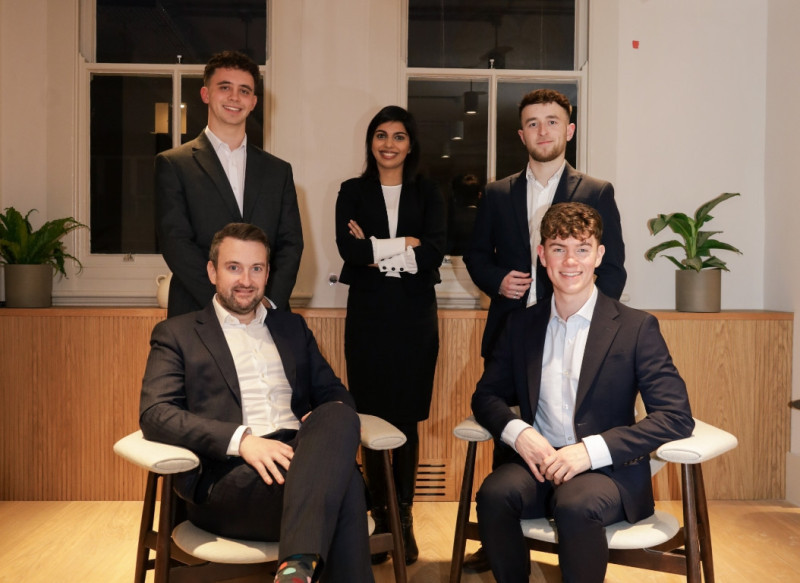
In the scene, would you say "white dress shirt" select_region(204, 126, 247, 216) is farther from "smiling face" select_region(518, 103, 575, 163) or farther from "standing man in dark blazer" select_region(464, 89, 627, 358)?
"smiling face" select_region(518, 103, 575, 163)

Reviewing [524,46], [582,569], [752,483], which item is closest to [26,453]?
[582,569]

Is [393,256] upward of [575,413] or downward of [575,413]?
upward

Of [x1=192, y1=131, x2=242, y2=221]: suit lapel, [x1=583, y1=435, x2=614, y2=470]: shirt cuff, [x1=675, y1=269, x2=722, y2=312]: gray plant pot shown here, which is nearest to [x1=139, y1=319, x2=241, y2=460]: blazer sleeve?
[x1=192, y1=131, x2=242, y2=221]: suit lapel

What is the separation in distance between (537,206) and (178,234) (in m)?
1.30

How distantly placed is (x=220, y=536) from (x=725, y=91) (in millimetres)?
3538

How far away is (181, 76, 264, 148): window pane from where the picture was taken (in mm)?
4266

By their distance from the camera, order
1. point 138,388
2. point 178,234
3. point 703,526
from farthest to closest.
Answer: point 138,388
point 178,234
point 703,526

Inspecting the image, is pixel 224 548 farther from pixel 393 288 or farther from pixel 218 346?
pixel 393 288

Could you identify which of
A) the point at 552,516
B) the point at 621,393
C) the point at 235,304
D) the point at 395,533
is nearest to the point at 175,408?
the point at 235,304

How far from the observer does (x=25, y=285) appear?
13.0 ft

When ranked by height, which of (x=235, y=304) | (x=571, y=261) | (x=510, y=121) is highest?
(x=510, y=121)

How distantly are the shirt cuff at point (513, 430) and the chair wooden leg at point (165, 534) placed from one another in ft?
3.15

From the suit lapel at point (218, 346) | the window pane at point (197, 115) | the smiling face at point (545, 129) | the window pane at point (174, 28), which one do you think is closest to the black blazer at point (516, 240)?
the smiling face at point (545, 129)

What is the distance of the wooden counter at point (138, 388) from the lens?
3879mm
